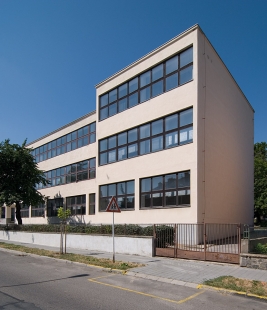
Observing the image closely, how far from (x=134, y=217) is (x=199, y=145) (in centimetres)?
651

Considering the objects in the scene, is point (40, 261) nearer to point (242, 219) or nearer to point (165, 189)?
point (165, 189)

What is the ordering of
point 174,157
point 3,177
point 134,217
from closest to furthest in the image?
point 174,157, point 134,217, point 3,177

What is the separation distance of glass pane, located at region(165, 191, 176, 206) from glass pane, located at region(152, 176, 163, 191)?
73cm

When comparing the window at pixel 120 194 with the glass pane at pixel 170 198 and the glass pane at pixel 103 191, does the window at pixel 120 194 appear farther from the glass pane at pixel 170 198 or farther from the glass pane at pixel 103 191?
the glass pane at pixel 170 198

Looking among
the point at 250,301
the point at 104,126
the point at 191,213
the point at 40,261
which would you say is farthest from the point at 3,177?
the point at 250,301

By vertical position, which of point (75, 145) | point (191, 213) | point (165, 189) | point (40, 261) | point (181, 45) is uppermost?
point (181, 45)

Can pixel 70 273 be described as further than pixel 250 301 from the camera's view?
Yes

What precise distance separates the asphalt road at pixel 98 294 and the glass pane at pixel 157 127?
10440 millimetres

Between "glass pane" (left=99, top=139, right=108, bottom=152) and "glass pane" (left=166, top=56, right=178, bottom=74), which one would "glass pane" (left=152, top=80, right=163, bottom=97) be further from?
"glass pane" (left=99, top=139, right=108, bottom=152)

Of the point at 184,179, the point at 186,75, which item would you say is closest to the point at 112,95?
the point at 186,75

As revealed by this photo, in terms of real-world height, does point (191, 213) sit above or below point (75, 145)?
below

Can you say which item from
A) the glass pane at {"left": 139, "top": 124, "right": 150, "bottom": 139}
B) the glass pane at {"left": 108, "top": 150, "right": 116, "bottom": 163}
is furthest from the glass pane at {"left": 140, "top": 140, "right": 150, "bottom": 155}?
the glass pane at {"left": 108, "top": 150, "right": 116, "bottom": 163}

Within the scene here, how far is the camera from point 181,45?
1811 centimetres

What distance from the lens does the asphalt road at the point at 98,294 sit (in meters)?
6.59
